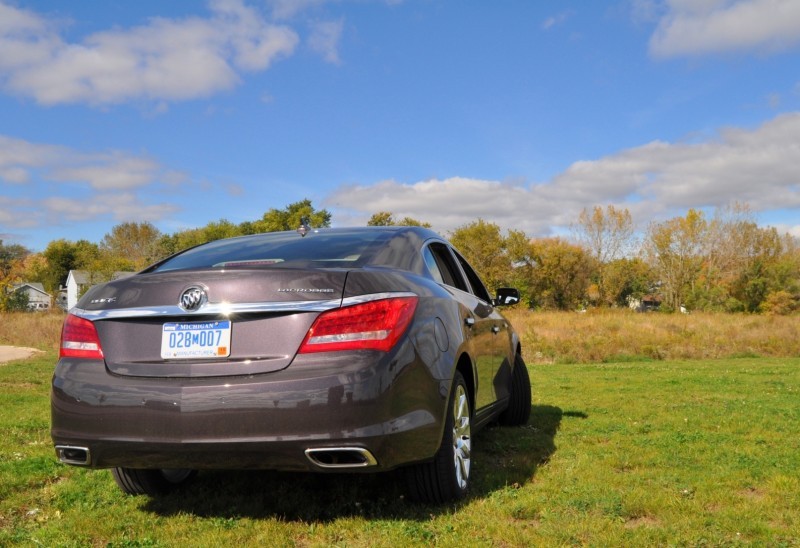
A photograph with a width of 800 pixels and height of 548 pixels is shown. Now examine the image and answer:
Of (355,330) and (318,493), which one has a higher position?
(355,330)

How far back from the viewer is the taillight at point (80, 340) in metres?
3.44

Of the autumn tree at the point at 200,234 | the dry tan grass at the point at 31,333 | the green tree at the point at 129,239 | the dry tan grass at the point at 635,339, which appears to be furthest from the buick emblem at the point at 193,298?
the green tree at the point at 129,239

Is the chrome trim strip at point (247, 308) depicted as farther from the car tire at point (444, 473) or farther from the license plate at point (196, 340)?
the car tire at point (444, 473)

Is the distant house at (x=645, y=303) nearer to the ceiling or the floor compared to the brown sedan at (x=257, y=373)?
nearer to the floor

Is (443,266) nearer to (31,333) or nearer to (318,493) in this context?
(318,493)

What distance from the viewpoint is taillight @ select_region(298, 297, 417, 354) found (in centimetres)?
320

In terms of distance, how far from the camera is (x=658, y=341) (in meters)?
22.9

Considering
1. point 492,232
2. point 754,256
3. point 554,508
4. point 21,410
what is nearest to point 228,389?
point 554,508

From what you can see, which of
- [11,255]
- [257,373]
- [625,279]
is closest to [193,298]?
[257,373]

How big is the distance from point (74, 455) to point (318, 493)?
141 cm

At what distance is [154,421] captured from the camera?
3217 mm

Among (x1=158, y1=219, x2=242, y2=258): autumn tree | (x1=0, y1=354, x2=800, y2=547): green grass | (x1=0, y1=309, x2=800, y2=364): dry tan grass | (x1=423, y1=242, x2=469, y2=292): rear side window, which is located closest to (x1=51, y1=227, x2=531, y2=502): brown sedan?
(x1=0, y1=354, x2=800, y2=547): green grass

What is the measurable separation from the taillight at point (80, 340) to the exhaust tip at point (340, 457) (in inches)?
45.9

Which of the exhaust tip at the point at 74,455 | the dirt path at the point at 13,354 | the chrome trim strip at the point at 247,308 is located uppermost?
the chrome trim strip at the point at 247,308
